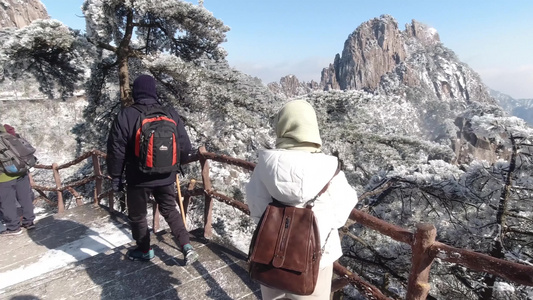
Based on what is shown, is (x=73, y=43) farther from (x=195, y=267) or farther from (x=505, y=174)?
(x=505, y=174)

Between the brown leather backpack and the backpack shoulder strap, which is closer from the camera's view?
the brown leather backpack

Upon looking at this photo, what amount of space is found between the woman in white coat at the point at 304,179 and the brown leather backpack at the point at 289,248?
65 millimetres

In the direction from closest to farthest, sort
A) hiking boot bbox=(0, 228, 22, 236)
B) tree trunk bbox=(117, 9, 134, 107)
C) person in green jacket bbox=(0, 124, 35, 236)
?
person in green jacket bbox=(0, 124, 35, 236), hiking boot bbox=(0, 228, 22, 236), tree trunk bbox=(117, 9, 134, 107)

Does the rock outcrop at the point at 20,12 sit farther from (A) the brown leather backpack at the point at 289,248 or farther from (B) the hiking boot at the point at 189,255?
(A) the brown leather backpack at the point at 289,248

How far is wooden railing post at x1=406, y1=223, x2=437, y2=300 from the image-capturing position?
62.3 inches

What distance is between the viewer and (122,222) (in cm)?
507

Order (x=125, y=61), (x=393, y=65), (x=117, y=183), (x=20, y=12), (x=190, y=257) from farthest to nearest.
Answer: (x=393, y=65), (x=20, y=12), (x=125, y=61), (x=190, y=257), (x=117, y=183)

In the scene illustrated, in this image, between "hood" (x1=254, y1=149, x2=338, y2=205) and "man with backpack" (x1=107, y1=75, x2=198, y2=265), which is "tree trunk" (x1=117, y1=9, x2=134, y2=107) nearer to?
"man with backpack" (x1=107, y1=75, x2=198, y2=265)

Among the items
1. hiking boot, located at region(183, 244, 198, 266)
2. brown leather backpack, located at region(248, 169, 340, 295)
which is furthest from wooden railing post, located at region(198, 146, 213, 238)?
brown leather backpack, located at region(248, 169, 340, 295)

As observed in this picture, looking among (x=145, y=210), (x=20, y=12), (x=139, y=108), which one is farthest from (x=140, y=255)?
(x=20, y=12)

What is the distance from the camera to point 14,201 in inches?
184

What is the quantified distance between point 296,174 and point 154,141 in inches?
66.1

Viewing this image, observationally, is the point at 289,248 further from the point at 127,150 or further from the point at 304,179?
the point at 127,150

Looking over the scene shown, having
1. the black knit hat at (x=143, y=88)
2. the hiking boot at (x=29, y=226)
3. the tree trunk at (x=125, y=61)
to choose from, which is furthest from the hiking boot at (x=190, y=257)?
the tree trunk at (x=125, y=61)
